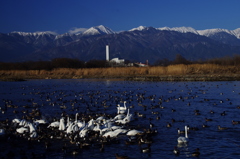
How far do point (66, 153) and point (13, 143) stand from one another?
317 centimetres

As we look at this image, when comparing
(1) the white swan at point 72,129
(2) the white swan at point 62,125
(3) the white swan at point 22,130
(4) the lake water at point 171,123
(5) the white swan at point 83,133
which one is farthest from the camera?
(2) the white swan at point 62,125

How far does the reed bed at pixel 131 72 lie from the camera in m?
69.4

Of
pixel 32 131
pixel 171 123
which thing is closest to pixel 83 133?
pixel 32 131

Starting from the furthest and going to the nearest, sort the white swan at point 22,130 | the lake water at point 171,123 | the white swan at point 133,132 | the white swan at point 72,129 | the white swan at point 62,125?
the white swan at point 62,125 → the white swan at point 22,130 → the white swan at point 72,129 → the white swan at point 133,132 → the lake water at point 171,123

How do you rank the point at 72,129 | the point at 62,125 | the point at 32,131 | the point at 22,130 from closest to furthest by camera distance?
the point at 32,131
the point at 72,129
the point at 22,130
the point at 62,125

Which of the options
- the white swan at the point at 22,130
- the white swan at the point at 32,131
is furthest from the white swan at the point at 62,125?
the white swan at the point at 22,130

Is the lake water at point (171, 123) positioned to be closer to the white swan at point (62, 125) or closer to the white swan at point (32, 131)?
the white swan at point (32, 131)

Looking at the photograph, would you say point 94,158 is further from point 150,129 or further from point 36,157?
point 150,129

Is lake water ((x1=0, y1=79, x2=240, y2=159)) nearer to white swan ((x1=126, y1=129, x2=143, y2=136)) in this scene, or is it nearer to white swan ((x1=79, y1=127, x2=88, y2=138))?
white swan ((x1=126, y1=129, x2=143, y2=136))

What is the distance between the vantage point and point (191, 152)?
14.5 meters

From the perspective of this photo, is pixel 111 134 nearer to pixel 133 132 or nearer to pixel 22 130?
pixel 133 132

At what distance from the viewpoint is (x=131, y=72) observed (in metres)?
78.1

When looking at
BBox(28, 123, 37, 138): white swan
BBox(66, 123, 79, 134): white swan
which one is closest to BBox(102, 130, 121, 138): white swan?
BBox(66, 123, 79, 134): white swan

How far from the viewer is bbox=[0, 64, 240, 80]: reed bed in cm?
6944
